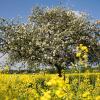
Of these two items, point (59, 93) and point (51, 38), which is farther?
point (51, 38)

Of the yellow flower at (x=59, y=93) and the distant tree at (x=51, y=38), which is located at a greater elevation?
the distant tree at (x=51, y=38)

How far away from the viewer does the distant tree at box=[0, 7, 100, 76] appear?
2455cm

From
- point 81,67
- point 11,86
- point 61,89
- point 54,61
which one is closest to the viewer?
point 61,89

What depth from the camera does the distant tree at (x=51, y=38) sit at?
80.5 ft

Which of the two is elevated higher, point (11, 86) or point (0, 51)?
point (0, 51)

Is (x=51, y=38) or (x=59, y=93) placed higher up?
(x=51, y=38)

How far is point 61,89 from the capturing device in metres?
5.56

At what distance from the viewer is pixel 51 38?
25.1 m

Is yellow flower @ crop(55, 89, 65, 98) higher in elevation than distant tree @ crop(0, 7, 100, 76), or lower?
lower

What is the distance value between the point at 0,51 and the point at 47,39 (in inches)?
110

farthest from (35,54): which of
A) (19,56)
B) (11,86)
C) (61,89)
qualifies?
(61,89)

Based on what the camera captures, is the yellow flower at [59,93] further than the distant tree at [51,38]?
No

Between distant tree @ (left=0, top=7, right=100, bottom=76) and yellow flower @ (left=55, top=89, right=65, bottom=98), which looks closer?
yellow flower @ (left=55, top=89, right=65, bottom=98)

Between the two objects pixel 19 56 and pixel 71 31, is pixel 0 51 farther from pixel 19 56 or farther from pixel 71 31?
pixel 71 31
